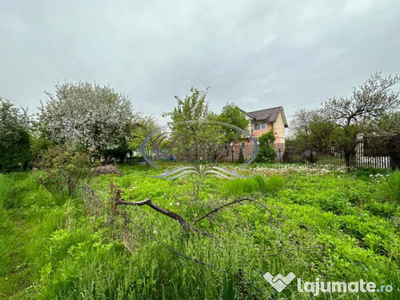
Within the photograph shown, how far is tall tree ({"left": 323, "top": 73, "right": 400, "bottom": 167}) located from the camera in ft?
25.9

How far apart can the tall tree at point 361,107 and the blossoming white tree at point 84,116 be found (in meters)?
13.6

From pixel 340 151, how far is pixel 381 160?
4.72 ft

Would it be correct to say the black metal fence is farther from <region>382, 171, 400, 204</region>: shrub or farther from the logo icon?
the logo icon

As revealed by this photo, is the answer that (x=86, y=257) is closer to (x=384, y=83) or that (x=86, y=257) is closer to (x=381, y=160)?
(x=381, y=160)

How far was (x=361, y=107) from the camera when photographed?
31.9ft

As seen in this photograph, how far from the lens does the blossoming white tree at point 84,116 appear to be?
1191 cm

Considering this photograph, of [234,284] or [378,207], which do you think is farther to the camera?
[378,207]

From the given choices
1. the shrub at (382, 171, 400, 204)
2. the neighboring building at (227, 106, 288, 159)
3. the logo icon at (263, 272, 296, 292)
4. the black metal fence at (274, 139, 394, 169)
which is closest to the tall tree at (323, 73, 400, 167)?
the black metal fence at (274, 139, 394, 169)

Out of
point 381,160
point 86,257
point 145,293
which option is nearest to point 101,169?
point 86,257

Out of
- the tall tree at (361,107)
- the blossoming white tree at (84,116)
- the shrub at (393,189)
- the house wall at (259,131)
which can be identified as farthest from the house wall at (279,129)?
the shrub at (393,189)

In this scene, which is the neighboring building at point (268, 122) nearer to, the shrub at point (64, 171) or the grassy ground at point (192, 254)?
the shrub at point (64, 171)

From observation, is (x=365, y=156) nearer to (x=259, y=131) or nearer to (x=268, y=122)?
(x=268, y=122)

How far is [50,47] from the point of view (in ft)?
25.0

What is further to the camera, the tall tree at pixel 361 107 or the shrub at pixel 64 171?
the tall tree at pixel 361 107
